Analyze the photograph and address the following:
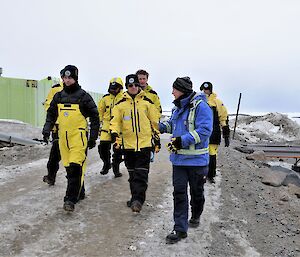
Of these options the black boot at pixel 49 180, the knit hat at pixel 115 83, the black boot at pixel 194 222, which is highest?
the knit hat at pixel 115 83

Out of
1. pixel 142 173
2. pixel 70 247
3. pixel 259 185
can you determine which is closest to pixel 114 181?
pixel 142 173

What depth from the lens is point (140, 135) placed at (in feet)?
18.8

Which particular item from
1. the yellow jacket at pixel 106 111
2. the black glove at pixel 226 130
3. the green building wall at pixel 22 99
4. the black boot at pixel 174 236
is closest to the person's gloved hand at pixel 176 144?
the black boot at pixel 174 236

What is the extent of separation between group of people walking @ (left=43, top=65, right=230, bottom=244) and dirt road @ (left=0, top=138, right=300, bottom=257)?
10.8 inches

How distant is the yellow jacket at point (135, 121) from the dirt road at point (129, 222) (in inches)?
43.3

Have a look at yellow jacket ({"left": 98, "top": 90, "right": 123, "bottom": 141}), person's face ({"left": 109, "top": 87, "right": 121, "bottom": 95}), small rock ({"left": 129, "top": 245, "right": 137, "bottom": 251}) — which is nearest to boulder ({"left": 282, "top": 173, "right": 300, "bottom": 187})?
yellow jacket ({"left": 98, "top": 90, "right": 123, "bottom": 141})

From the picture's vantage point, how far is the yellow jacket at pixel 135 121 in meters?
5.73

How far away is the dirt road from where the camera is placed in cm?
454

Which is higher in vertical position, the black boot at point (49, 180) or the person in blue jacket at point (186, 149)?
the person in blue jacket at point (186, 149)

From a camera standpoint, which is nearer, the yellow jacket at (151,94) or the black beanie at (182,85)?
the black beanie at (182,85)

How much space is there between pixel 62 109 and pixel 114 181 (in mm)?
2516

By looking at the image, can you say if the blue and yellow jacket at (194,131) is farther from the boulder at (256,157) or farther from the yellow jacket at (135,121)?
the boulder at (256,157)

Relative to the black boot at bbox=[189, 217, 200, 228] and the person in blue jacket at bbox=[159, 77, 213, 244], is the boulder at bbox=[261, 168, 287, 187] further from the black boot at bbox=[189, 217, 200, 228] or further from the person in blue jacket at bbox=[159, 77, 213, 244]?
the person in blue jacket at bbox=[159, 77, 213, 244]

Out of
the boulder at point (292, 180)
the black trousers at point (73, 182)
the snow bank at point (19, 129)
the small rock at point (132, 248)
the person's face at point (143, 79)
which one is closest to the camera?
the small rock at point (132, 248)
